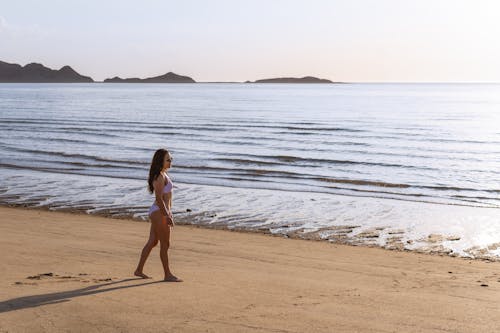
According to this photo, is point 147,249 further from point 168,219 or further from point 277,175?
point 277,175

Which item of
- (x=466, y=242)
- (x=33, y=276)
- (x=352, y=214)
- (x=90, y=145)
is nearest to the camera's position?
(x=33, y=276)

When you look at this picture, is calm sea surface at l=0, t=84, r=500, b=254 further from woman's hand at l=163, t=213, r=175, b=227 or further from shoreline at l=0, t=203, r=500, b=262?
woman's hand at l=163, t=213, r=175, b=227

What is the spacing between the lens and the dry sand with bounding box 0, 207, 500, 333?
21.8 ft

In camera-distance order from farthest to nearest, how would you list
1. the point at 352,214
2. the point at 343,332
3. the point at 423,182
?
1. the point at 423,182
2. the point at 352,214
3. the point at 343,332

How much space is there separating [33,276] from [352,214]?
9.18m

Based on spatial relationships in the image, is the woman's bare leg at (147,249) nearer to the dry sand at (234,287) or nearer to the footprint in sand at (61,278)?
the dry sand at (234,287)

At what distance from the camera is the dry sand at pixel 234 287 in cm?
665

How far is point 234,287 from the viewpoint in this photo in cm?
812

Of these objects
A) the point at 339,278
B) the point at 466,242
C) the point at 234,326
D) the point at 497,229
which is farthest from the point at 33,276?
the point at 497,229

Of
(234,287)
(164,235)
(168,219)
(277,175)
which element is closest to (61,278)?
(164,235)

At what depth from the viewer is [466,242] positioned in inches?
502

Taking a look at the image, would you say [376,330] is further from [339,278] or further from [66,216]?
[66,216]

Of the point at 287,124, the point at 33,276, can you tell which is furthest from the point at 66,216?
the point at 287,124

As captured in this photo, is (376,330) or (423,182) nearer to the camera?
(376,330)
